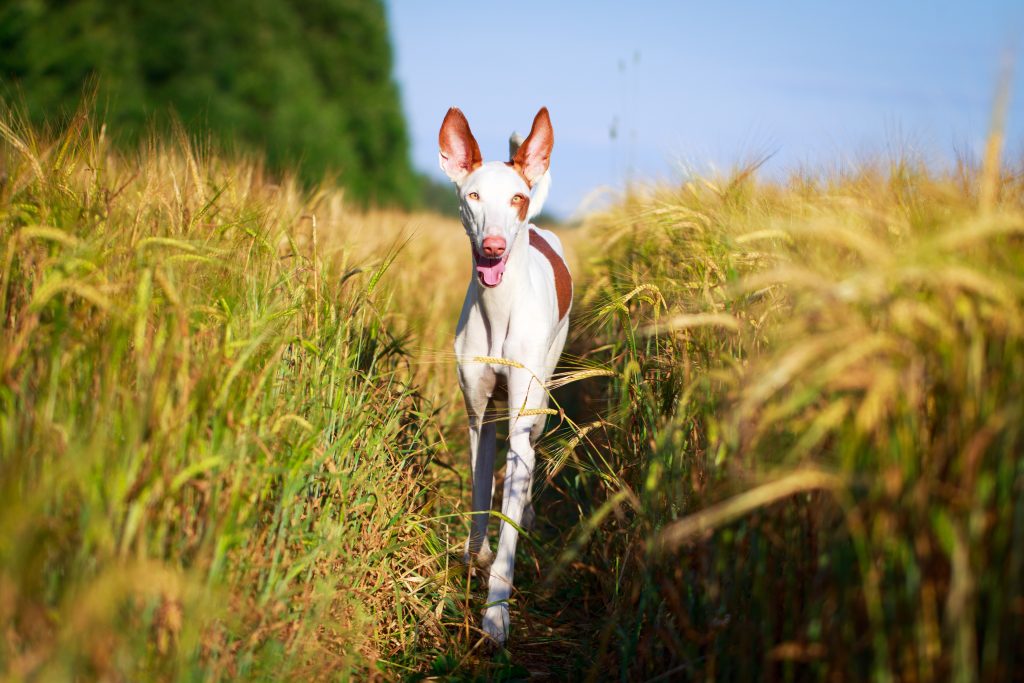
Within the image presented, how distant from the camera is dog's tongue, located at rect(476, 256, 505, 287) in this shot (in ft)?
11.8

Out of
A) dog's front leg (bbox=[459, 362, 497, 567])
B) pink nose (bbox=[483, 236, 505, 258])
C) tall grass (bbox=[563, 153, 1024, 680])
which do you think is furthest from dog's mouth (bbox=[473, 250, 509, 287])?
tall grass (bbox=[563, 153, 1024, 680])

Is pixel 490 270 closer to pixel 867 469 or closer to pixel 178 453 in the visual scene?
pixel 178 453

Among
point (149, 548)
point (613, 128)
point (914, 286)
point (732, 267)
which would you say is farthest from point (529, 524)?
point (613, 128)

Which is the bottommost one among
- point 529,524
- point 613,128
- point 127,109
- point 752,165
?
point 529,524

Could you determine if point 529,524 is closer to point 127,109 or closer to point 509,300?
point 509,300

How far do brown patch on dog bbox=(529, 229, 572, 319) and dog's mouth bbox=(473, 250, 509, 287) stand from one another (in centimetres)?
92

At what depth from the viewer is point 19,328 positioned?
2604 mm

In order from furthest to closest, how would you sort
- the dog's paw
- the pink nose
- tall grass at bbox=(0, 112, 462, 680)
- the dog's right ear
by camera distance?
1. the dog's right ear
2. the pink nose
3. the dog's paw
4. tall grass at bbox=(0, 112, 462, 680)

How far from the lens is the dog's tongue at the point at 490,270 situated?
11.8 ft

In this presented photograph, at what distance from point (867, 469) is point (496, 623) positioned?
191cm

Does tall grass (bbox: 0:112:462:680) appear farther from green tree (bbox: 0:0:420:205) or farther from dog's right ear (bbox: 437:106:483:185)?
green tree (bbox: 0:0:420:205)

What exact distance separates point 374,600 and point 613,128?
5.45 m

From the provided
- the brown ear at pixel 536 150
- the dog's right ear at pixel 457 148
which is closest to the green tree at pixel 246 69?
the dog's right ear at pixel 457 148

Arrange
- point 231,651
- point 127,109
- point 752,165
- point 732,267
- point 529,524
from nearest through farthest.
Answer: point 231,651 < point 732,267 < point 752,165 < point 529,524 < point 127,109
